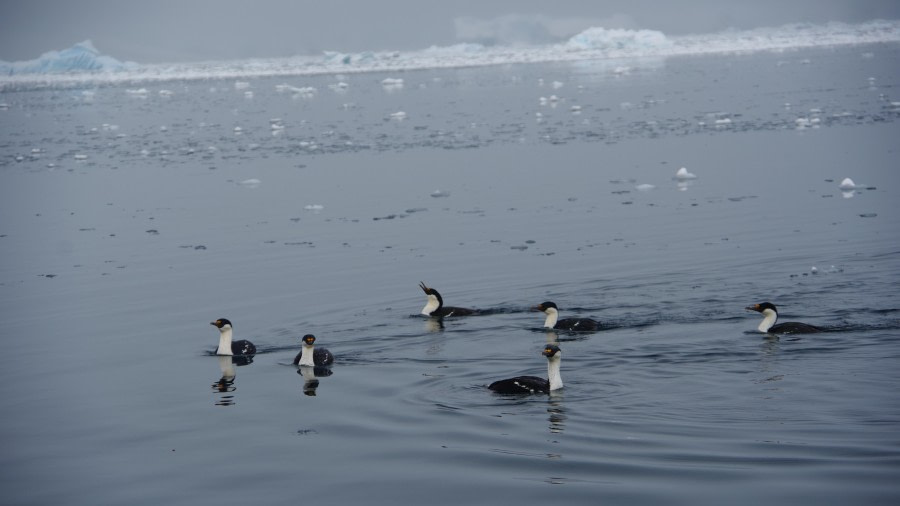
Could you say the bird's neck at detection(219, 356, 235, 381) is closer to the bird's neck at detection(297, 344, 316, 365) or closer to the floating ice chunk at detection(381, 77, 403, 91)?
the bird's neck at detection(297, 344, 316, 365)

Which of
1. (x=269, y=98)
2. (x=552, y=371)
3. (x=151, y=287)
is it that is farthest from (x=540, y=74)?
(x=552, y=371)

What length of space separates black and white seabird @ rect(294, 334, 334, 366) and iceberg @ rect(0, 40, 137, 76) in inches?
3447

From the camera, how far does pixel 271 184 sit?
25.2 m

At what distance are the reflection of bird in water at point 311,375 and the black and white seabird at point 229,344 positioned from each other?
33.5 inches

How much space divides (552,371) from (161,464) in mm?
3742

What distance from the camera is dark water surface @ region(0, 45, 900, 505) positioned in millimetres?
8742

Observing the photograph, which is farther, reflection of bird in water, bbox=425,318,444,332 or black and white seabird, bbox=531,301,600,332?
reflection of bird in water, bbox=425,318,444,332

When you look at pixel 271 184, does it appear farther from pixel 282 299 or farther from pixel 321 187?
pixel 282 299

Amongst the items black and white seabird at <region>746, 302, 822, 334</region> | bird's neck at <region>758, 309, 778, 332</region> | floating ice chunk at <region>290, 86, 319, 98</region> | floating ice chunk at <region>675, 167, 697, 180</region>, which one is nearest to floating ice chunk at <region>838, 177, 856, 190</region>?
floating ice chunk at <region>675, 167, 697, 180</region>

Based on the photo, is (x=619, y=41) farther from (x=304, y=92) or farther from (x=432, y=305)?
(x=432, y=305)

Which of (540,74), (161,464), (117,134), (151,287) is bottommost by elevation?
(161,464)

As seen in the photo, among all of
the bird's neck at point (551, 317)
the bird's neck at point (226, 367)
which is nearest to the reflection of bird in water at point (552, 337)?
the bird's neck at point (551, 317)

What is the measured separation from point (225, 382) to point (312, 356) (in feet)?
3.14

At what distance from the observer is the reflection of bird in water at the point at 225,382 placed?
11.0 meters
